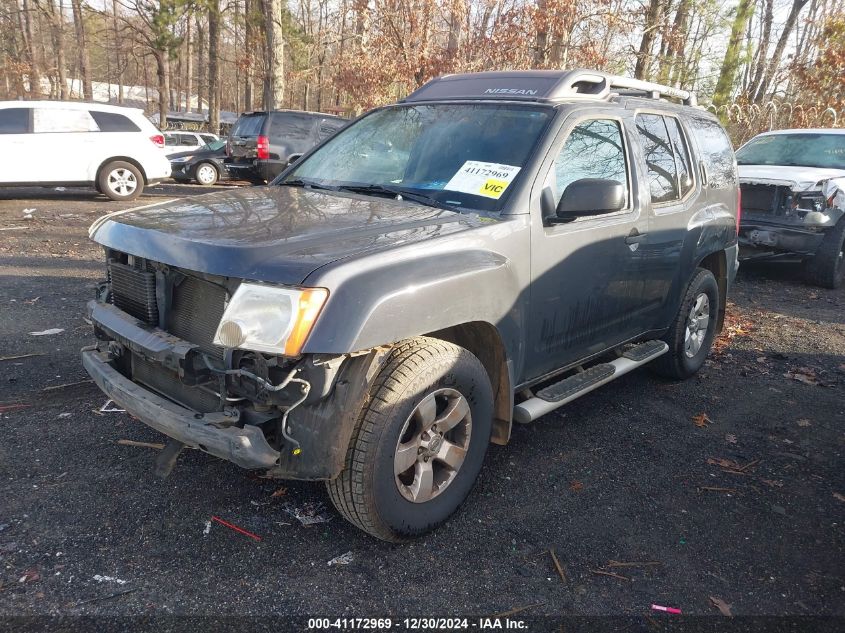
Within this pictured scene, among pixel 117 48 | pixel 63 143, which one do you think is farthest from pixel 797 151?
pixel 117 48

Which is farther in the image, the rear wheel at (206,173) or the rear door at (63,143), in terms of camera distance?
the rear wheel at (206,173)

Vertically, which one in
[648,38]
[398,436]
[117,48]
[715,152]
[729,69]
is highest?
[117,48]

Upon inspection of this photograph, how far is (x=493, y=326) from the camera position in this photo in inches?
114

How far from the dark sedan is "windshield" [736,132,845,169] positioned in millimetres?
11820

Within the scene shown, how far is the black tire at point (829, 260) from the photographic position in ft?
26.3

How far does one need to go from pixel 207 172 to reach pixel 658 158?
564 inches

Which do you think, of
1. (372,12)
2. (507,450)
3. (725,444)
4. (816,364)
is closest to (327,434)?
(507,450)

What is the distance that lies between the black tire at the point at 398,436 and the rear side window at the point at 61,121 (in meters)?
11.4

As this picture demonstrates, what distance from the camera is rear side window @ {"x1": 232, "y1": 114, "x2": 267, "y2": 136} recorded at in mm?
14273

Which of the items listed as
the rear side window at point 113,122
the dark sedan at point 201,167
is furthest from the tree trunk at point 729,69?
the rear side window at point 113,122

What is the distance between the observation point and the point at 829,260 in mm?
8039

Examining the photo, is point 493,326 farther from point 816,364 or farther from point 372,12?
point 372,12

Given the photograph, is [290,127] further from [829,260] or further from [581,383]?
[581,383]

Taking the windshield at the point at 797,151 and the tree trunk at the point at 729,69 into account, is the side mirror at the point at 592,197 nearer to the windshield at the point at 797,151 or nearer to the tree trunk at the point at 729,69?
the windshield at the point at 797,151
